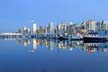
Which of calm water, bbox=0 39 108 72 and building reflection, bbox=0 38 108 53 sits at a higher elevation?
calm water, bbox=0 39 108 72

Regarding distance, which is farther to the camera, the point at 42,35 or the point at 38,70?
the point at 42,35

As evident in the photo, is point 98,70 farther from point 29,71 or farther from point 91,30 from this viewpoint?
point 91,30

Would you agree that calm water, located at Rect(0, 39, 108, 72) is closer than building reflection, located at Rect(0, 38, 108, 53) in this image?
Yes

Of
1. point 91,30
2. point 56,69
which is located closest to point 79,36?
point 91,30

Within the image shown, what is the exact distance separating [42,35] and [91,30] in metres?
37.8

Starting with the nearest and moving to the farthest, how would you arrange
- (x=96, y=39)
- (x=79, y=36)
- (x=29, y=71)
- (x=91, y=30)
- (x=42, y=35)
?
(x=29, y=71), (x=96, y=39), (x=79, y=36), (x=91, y=30), (x=42, y=35)

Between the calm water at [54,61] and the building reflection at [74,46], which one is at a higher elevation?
the calm water at [54,61]

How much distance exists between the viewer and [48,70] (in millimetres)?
17375

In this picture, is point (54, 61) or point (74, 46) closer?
point (54, 61)

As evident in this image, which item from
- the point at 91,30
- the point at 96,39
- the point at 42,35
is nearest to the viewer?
the point at 96,39

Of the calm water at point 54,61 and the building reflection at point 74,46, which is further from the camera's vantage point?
the building reflection at point 74,46

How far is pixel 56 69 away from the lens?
1805cm

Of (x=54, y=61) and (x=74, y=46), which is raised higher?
(x=54, y=61)

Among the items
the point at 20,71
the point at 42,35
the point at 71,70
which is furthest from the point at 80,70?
the point at 42,35
